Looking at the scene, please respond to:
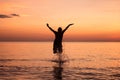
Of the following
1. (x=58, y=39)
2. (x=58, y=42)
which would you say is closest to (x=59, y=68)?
(x=58, y=42)

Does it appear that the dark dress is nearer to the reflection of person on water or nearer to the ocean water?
the reflection of person on water

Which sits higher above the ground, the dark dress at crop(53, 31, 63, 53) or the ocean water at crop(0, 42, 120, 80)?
the dark dress at crop(53, 31, 63, 53)

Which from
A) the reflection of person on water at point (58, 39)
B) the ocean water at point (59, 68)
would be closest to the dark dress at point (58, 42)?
the reflection of person on water at point (58, 39)

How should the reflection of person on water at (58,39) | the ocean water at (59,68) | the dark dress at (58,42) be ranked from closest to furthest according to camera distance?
the ocean water at (59,68), the reflection of person on water at (58,39), the dark dress at (58,42)

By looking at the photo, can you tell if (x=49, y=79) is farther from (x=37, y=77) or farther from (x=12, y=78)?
(x=12, y=78)

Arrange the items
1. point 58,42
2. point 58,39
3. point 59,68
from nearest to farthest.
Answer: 1. point 59,68
2. point 58,39
3. point 58,42

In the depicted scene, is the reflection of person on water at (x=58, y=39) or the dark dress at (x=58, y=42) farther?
the dark dress at (x=58, y=42)

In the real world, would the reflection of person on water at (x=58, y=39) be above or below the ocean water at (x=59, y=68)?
above

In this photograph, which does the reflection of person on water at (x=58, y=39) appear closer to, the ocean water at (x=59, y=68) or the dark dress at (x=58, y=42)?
the dark dress at (x=58, y=42)

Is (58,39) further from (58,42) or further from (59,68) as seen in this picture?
(59,68)

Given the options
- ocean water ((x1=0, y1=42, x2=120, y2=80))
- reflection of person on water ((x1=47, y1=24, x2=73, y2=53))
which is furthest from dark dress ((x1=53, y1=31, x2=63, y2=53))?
ocean water ((x1=0, y1=42, x2=120, y2=80))

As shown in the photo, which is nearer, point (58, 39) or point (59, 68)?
point (59, 68)

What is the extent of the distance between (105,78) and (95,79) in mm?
902

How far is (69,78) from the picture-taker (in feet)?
54.3
